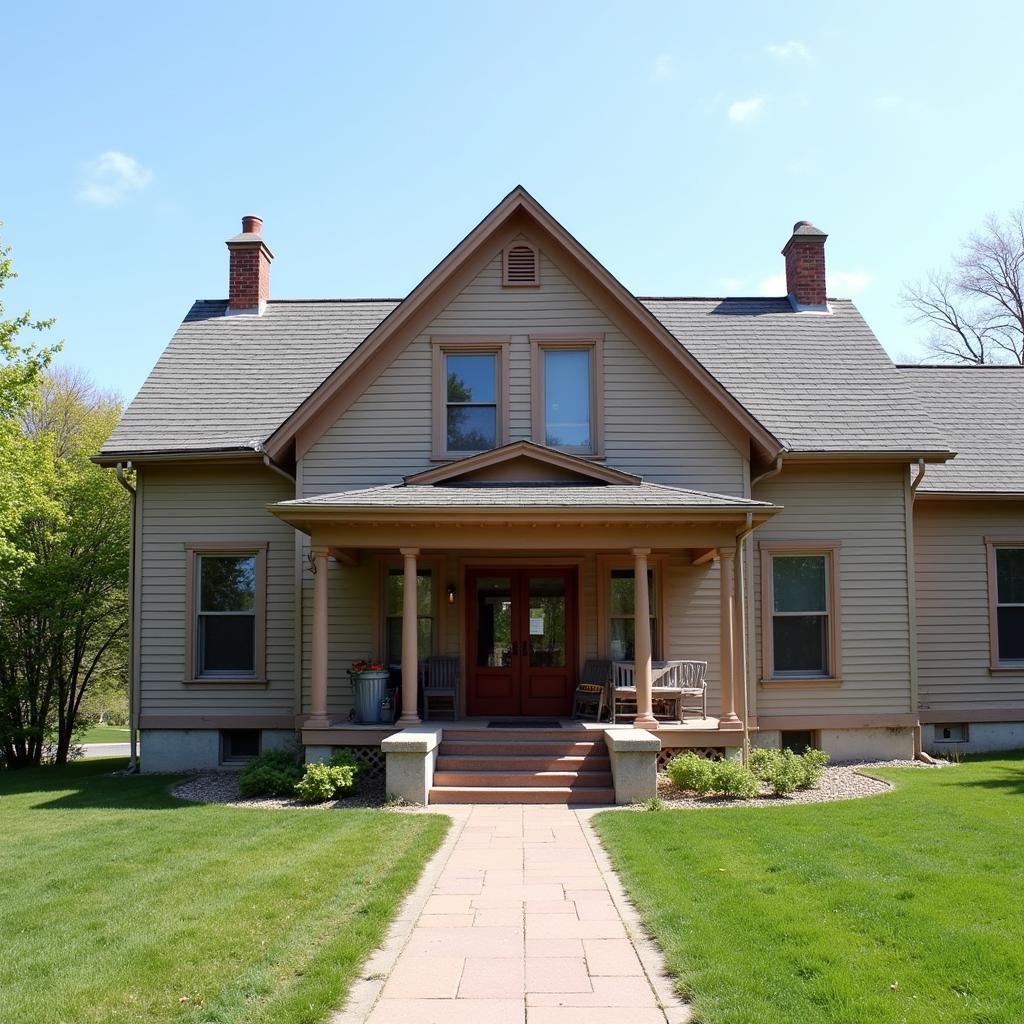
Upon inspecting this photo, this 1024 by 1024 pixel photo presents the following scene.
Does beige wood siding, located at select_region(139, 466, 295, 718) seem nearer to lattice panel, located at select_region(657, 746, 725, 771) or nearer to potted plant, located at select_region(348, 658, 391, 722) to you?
potted plant, located at select_region(348, 658, 391, 722)

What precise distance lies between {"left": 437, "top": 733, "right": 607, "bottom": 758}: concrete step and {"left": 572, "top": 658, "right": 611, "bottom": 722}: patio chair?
1.25 m

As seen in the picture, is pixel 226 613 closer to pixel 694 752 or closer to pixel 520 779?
pixel 520 779

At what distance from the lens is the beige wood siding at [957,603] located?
14.8 m

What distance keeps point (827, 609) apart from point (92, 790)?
1049 cm

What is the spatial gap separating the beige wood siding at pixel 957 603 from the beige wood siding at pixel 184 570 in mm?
9675

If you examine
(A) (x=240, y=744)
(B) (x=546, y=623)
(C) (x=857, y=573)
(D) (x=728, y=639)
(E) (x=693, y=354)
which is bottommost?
(A) (x=240, y=744)

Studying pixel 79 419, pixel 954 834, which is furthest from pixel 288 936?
pixel 79 419

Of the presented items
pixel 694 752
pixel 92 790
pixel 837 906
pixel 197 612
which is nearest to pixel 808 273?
pixel 694 752

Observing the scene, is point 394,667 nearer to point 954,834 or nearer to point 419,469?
point 419,469

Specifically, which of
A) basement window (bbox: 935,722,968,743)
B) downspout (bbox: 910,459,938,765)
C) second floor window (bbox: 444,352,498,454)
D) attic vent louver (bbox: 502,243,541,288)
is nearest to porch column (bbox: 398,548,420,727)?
second floor window (bbox: 444,352,498,454)

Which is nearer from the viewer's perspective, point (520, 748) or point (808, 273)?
point (520, 748)

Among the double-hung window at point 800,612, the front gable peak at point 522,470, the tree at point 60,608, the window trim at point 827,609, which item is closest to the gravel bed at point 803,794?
the window trim at point 827,609

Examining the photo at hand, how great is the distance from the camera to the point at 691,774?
10984mm

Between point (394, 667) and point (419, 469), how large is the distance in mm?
2876
